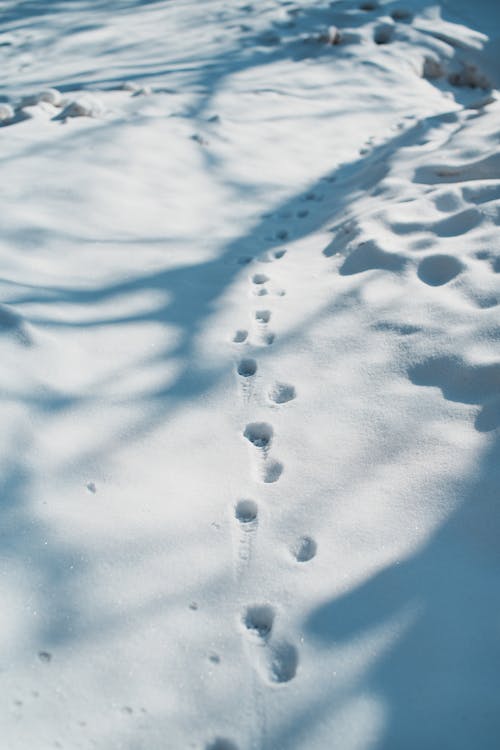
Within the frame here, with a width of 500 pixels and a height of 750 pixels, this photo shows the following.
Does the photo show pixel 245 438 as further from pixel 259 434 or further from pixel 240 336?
pixel 240 336

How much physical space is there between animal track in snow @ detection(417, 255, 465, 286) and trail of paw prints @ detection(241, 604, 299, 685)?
1.23 meters

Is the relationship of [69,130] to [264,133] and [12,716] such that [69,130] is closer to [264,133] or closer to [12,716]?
[264,133]

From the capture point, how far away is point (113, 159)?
2961mm

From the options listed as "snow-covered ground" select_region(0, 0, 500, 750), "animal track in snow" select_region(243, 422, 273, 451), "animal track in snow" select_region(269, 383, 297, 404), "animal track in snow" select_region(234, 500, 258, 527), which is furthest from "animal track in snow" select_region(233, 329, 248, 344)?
"animal track in snow" select_region(234, 500, 258, 527)

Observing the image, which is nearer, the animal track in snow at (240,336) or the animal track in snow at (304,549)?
the animal track in snow at (304,549)

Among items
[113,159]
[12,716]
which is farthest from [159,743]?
[113,159]

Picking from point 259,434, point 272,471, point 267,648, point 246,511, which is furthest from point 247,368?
point 267,648

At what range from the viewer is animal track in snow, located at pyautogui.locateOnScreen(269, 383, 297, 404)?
175cm

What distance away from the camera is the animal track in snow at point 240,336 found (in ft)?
6.52

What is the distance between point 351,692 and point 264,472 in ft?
1.85

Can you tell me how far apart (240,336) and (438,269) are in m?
0.68

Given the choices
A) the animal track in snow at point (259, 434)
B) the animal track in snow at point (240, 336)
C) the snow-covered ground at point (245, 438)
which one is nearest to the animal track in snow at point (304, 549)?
the snow-covered ground at point (245, 438)

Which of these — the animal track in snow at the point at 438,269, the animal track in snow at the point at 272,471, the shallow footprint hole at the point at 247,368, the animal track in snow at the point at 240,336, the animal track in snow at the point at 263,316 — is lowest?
the animal track in snow at the point at 272,471

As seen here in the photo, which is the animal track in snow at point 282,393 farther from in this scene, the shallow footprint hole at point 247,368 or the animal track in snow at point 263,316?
the animal track in snow at point 263,316
